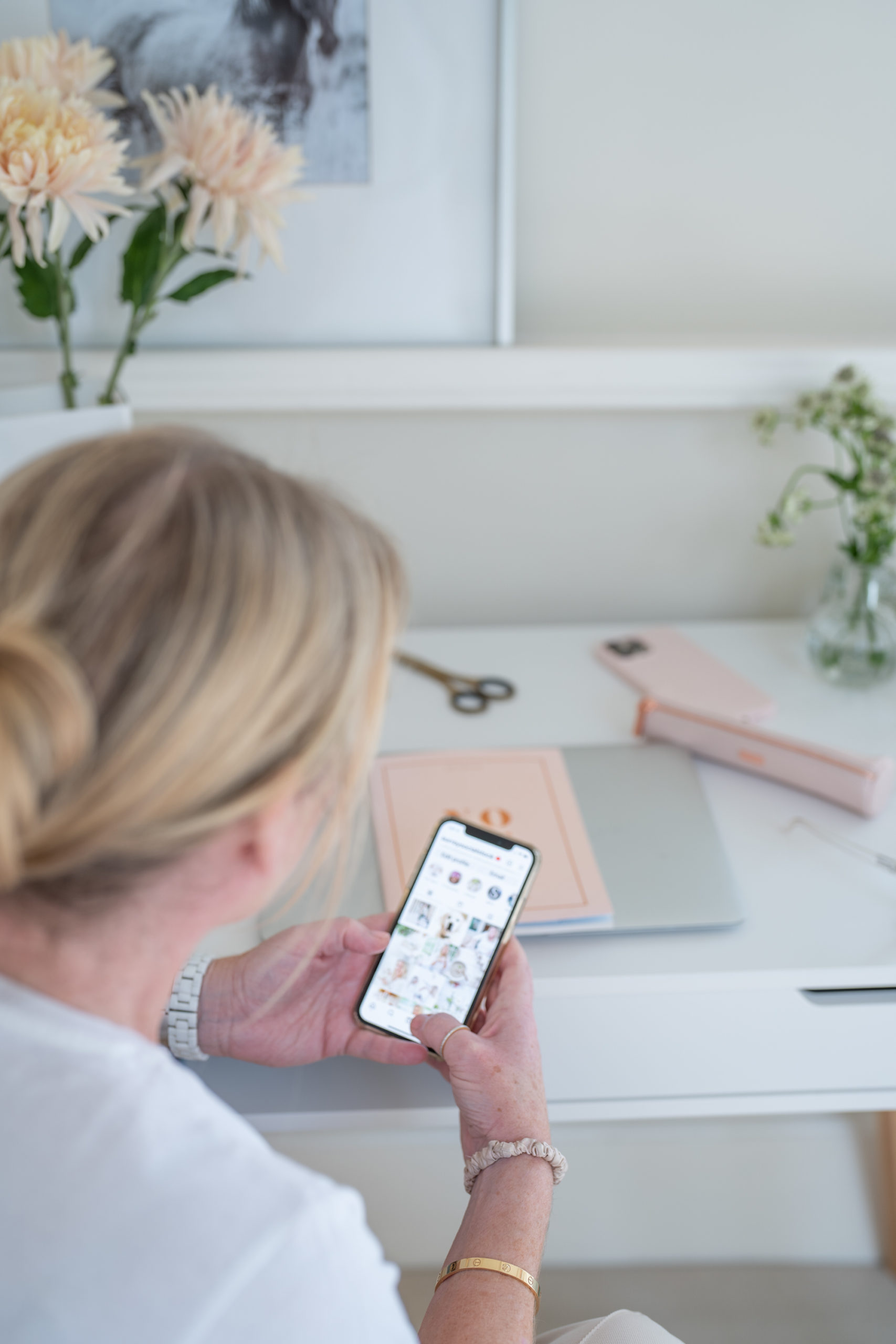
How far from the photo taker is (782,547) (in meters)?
1.26

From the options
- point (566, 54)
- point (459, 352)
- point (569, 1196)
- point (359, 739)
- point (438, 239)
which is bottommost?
point (569, 1196)

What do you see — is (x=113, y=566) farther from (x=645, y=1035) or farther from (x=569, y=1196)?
(x=569, y=1196)

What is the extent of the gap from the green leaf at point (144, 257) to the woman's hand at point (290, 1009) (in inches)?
23.1

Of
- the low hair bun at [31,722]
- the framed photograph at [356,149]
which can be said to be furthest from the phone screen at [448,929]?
the framed photograph at [356,149]

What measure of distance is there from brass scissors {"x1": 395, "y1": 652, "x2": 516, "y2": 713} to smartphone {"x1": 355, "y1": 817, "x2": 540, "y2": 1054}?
0.29 metres

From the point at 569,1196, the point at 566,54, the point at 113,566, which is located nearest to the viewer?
the point at 113,566

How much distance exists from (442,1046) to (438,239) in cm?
80

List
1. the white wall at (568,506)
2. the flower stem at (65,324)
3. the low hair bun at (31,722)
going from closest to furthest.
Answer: the low hair bun at (31,722)
the flower stem at (65,324)
the white wall at (568,506)

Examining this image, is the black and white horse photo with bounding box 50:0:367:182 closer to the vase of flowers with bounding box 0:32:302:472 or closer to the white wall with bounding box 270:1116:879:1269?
the vase of flowers with bounding box 0:32:302:472

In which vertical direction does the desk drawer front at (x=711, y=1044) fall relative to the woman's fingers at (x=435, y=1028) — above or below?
below

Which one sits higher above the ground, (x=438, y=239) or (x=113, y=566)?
(x=438, y=239)

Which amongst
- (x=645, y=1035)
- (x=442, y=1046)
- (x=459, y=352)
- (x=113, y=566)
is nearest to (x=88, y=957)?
(x=113, y=566)

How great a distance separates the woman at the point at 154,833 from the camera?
0.38 metres

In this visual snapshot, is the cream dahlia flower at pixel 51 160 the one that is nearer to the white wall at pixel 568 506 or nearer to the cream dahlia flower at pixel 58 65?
the cream dahlia flower at pixel 58 65
